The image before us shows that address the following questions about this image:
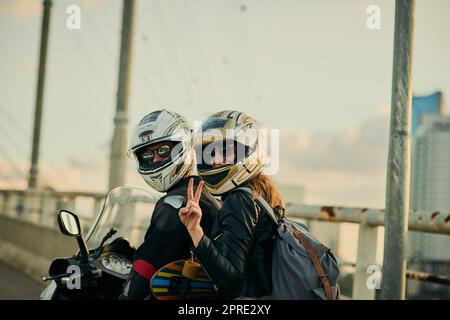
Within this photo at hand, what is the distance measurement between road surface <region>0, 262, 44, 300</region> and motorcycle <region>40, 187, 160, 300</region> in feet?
18.1

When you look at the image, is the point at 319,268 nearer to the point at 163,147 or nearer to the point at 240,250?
the point at 240,250

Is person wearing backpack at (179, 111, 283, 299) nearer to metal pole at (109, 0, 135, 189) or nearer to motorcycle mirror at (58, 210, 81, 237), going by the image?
motorcycle mirror at (58, 210, 81, 237)

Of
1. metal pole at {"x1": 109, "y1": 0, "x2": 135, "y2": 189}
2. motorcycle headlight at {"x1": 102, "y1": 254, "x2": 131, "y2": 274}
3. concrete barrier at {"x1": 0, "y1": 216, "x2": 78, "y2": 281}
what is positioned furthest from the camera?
concrete barrier at {"x1": 0, "y1": 216, "x2": 78, "y2": 281}

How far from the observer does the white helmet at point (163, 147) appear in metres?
4.16

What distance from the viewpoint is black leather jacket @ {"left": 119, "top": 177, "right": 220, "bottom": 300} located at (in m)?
3.62

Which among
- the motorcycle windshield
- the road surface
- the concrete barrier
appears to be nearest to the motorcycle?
the motorcycle windshield

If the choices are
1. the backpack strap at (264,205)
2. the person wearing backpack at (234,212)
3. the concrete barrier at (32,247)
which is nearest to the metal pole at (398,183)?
the person wearing backpack at (234,212)

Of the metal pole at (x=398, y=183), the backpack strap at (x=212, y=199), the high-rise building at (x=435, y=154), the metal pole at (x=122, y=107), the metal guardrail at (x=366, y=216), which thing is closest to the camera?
the backpack strap at (x=212, y=199)

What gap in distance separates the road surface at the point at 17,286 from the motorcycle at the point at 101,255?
18.1 ft

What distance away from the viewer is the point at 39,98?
20.8 m

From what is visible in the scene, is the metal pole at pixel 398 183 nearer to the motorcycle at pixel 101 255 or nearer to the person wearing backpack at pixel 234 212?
the person wearing backpack at pixel 234 212

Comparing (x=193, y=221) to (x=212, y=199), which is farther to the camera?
(x=212, y=199)

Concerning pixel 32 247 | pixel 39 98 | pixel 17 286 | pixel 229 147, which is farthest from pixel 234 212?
pixel 39 98

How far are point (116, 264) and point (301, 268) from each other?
1.31m
